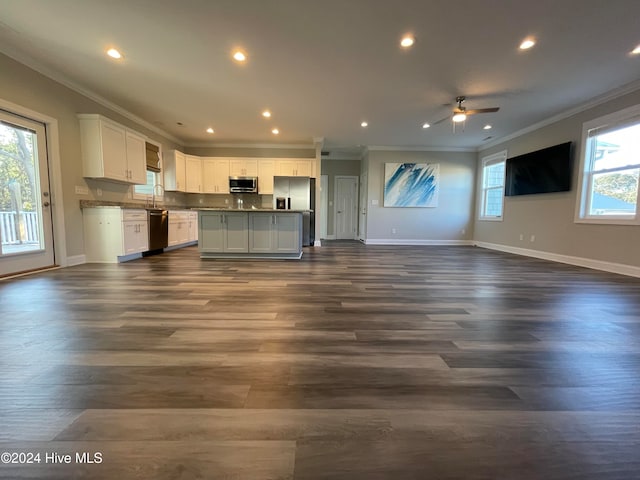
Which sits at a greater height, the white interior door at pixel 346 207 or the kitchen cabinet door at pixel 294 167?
the kitchen cabinet door at pixel 294 167

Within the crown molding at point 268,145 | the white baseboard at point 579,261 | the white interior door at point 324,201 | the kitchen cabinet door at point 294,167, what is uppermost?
the crown molding at point 268,145

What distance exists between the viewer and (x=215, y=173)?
7473 mm

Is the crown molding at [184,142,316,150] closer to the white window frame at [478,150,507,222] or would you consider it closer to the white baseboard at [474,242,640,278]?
the white window frame at [478,150,507,222]

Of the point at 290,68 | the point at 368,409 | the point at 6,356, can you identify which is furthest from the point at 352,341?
the point at 290,68

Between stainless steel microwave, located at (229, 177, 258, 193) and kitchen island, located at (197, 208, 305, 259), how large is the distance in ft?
8.49

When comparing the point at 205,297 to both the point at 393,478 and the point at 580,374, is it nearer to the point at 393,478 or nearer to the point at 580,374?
the point at 393,478

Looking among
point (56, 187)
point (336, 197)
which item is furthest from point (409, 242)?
point (56, 187)

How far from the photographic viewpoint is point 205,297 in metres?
2.72

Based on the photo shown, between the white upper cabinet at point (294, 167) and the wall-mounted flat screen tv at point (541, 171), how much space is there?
4916mm

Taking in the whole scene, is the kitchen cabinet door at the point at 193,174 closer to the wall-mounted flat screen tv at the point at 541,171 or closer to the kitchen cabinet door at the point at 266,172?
the kitchen cabinet door at the point at 266,172

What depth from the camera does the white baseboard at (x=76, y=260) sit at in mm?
4211

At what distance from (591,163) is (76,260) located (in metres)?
8.72

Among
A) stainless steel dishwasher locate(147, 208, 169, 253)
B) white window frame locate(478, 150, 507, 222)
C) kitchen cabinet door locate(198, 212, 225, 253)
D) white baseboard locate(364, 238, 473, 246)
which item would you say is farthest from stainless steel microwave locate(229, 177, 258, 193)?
white window frame locate(478, 150, 507, 222)

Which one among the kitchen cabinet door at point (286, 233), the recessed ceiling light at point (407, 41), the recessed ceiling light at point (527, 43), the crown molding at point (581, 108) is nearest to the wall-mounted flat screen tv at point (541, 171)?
the crown molding at point (581, 108)
